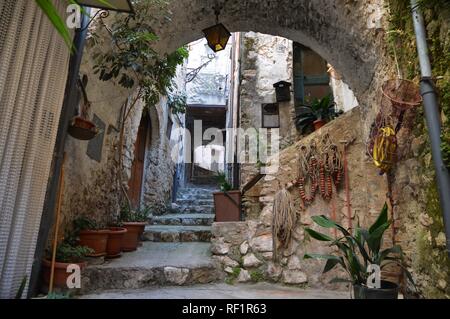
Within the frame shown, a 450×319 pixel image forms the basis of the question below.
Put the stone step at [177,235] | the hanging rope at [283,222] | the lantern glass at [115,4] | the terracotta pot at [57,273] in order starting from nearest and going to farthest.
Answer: the lantern glass at [115,4]
the terracotta pot at [57,273]
the hanging rope at [283,222]
the stone step at [177,235]

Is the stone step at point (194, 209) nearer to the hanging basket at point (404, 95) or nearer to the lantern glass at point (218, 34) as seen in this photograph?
the lantern glass at point (218, 34)

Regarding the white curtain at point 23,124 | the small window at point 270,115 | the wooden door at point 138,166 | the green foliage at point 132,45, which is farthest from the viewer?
the small window at point 270,115

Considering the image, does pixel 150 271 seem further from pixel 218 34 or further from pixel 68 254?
pixel 218 34

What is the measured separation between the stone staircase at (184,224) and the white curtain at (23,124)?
2.30m

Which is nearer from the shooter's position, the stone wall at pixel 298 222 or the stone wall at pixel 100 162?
the stone wall at pixel 100 162

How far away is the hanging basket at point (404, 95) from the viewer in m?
1.92

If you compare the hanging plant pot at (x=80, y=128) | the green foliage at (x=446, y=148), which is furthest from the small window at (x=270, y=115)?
the green foliage at (x=446, y=148)

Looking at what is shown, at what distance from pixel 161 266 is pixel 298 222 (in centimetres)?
142

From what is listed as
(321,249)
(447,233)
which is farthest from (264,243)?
(447,233)

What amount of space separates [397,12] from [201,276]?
278 cm

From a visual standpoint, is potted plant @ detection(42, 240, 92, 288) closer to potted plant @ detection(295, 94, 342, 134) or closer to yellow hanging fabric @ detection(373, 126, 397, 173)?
yellow hanging fabric @ detection(373, 126, 397, 173)

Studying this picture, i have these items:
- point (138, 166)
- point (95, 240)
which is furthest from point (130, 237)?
point (138, 166)

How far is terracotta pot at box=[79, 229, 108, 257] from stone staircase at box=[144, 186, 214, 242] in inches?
53.5

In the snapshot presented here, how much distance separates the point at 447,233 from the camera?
1.55m
